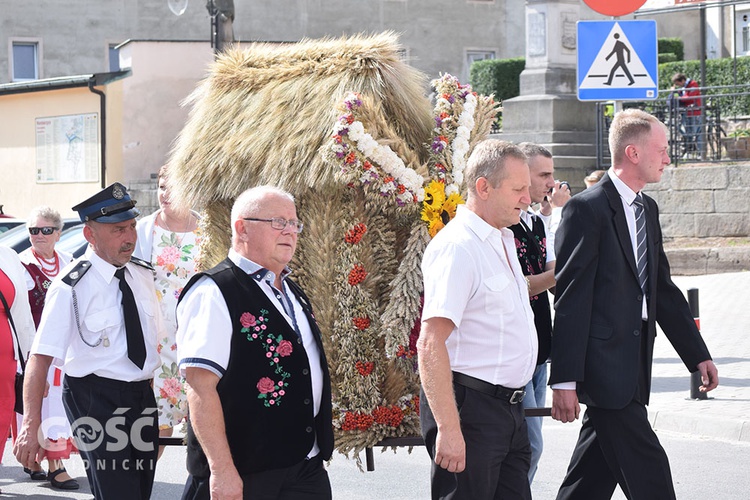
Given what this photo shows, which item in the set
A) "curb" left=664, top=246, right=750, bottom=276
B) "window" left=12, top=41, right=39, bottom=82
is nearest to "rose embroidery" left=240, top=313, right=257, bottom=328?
"curb" left=664, top=246, right=750, bottom=276

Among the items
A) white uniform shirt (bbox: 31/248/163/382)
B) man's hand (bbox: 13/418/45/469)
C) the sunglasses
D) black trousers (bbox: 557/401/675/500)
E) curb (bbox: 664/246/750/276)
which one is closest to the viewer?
man's hand (bbox: 13/418/45/469)

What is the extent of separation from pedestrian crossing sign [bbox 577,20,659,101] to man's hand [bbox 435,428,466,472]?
21.3 feet

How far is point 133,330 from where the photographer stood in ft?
17.3

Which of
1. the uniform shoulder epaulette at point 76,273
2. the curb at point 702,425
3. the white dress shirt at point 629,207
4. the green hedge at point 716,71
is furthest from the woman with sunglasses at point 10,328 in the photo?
the green hedge at point 716,71

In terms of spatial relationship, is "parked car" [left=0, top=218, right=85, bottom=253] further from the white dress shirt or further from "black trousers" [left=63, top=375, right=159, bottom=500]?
the white dress shirt

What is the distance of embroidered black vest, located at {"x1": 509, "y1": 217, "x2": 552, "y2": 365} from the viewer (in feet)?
19.6

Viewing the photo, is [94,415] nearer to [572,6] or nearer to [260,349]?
[260,349]

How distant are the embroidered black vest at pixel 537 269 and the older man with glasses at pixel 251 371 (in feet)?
6.20

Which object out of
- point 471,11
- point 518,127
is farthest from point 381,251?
point 471,11

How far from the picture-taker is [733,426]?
8836 mm

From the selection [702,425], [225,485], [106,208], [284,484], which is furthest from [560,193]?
[225,485]

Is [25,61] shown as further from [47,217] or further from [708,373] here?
[708,373]

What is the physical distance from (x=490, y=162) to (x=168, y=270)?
9.66ft

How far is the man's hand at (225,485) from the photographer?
4039 millimetres
